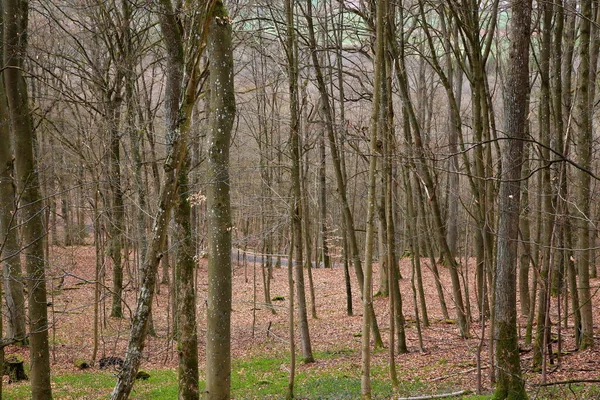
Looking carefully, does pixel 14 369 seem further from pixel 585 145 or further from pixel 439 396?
pixel 585 145

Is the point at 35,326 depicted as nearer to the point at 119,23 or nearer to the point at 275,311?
the point at 119,23

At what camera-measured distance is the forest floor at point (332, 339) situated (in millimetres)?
9477

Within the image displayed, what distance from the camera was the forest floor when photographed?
373 inches

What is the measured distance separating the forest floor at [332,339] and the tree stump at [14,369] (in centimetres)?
81

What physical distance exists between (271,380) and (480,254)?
21.3 ft

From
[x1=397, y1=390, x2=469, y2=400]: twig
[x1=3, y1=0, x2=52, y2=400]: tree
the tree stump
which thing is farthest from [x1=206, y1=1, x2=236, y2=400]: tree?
the tree stump

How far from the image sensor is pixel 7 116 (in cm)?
929

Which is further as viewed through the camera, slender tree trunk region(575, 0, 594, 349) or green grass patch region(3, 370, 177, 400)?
green grass patch region(3, 370, 177, 400)

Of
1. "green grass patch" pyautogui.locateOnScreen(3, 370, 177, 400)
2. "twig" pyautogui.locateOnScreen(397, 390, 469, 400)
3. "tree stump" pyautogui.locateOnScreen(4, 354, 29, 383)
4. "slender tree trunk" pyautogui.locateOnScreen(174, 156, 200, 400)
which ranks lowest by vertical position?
"green grass patch" pyautogui.locateOnScreen(3, 370, 177, 400)

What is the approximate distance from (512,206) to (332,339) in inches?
362

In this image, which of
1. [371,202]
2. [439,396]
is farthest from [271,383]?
[371,202]

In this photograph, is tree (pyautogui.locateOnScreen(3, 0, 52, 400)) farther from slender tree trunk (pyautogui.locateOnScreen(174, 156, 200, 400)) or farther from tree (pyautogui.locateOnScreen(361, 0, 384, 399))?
tree (pyautogui.locateOnScreen(361, 0, 384, 399))

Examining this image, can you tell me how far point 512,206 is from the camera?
7238mm

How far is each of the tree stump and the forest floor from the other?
81cm
